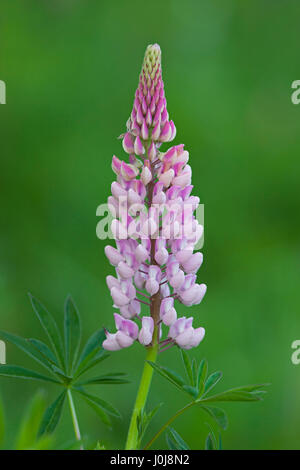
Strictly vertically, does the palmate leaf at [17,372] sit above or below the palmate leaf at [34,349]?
below

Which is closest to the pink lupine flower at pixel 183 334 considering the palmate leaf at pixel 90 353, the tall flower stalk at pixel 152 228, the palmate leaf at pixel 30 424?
the tall flower stalk at pixel 152 228

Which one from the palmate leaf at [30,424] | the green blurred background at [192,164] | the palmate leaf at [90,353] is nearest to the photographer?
the palmate leaf at [30,424]

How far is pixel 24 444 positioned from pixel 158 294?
1.04 ft

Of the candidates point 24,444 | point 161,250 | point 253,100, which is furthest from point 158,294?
point 253,100

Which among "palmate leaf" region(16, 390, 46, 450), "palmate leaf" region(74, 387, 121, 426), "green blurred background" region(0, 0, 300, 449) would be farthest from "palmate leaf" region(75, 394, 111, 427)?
"green blurred background" region(0, 0, 300, 449)

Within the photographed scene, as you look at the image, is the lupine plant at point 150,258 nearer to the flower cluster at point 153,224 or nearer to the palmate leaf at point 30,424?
the flower cluster at point 153,224

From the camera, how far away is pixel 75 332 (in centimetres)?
94

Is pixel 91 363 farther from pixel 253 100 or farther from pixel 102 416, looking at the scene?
pixel 253 100

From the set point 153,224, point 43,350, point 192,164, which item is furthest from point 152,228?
point 192,164

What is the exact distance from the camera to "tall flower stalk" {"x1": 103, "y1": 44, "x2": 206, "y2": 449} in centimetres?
85

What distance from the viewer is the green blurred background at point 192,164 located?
205cm

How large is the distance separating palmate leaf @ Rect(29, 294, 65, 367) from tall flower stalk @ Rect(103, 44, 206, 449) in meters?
0.10

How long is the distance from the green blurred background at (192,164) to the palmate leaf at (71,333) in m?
0.85

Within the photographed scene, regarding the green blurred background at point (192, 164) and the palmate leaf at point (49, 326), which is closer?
the palmate leaf at point (49, 326)
